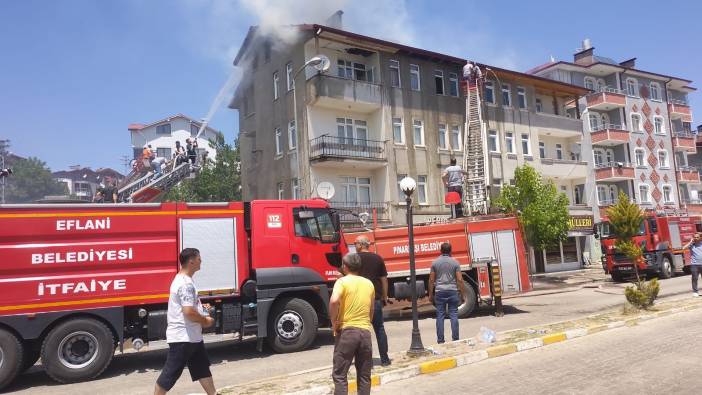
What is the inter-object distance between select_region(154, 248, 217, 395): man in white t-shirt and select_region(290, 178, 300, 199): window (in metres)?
Answer: 20.3

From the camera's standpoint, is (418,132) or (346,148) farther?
(418,132)

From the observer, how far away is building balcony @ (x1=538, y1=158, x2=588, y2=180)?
34688mm

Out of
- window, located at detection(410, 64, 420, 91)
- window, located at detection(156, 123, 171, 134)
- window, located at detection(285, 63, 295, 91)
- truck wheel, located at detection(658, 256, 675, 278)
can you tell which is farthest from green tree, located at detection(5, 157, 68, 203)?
truck wheel, located at detection(658, 256, 675, 278)

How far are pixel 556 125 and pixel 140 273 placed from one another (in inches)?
1293

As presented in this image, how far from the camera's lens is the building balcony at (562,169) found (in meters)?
34.7

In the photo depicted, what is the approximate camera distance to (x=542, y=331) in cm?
958

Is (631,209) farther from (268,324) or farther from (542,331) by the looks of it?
(268,324)

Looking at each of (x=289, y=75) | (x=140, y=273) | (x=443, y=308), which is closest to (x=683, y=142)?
(x=289, y=75)

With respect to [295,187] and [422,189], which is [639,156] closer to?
[422,189]

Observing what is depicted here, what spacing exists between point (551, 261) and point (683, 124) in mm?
25254

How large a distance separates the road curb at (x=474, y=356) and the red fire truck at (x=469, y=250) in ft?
12.1

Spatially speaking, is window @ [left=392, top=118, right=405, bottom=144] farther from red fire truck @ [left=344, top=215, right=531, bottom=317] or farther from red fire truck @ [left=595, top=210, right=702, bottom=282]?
red fire truck @ [left=344, top=215, right=531, bottom=317]

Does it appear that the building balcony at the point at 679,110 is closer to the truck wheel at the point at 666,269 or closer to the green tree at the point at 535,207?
the green tree at the point at 535,207

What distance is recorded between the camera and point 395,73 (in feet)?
92.6
